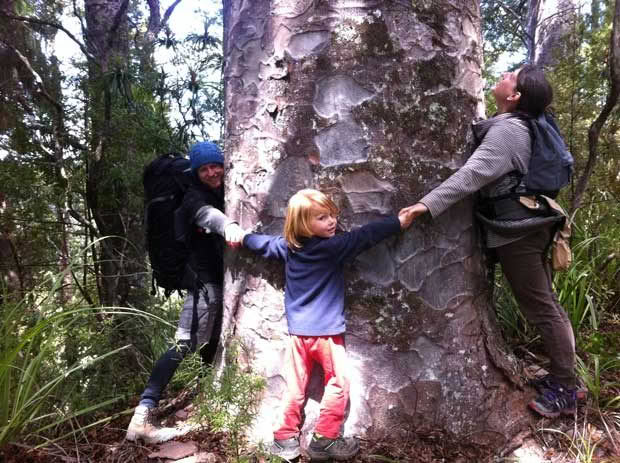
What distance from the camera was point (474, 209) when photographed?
2264mm

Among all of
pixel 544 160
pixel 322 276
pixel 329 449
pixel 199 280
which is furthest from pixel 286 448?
pixel 544 160

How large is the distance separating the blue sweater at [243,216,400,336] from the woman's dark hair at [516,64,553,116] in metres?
0.97

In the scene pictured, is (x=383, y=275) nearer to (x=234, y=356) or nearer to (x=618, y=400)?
(x=234, y=356)

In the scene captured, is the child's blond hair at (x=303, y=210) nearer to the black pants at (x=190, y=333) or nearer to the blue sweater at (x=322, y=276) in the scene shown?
the blue sweater at (x=322, y=276)

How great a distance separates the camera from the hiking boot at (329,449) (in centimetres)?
192

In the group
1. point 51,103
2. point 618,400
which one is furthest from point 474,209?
point 51,103

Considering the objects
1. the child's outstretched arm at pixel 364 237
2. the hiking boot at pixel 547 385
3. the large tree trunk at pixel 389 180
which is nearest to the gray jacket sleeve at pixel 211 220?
the large tree trunk at pixel 389 180

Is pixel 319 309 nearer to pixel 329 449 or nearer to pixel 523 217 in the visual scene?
pixel 329 449

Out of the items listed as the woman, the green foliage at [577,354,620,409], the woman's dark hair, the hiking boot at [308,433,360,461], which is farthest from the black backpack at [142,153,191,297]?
the green foliage at [577,354,620,409]

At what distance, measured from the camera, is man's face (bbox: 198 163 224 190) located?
Result: 2.70 meters

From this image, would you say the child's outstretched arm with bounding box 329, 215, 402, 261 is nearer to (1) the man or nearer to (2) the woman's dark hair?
(1) the man

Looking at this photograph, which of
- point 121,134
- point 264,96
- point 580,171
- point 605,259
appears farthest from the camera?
point 121,134

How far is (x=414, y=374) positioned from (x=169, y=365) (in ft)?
4.32

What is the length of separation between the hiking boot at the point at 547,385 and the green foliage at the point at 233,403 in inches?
53.7
